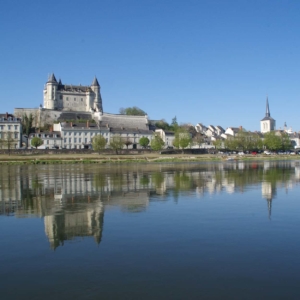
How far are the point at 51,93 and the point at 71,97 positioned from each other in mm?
7338

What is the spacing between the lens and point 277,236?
11.9m

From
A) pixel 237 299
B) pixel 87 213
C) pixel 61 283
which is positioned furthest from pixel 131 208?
pixel 237 299

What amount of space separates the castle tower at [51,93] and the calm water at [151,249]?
115918 millimetres

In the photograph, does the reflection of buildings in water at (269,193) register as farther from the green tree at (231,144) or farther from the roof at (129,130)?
the green tree at (231,144)

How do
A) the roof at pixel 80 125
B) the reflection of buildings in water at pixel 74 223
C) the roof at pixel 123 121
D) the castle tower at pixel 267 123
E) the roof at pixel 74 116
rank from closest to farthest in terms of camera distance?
the reflection of buildings in water at pixel 74 223 < the roof at pixel 80 125 < the roof at pixel 74 116 < the roof at pixel 123 121 < the castle tower at pixel 267 123

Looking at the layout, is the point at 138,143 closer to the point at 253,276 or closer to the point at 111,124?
the point at 111,124

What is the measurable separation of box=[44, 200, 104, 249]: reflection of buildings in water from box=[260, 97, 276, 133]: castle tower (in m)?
161

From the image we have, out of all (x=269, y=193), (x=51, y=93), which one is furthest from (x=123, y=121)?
(x=269, y=193)

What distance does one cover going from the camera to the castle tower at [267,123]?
554 ft

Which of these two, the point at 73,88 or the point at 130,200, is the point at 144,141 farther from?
the point at 130,200

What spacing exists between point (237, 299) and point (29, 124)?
339 ft

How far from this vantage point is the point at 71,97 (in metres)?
136

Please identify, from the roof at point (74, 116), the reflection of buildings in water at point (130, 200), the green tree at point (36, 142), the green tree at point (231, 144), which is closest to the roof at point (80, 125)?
the green tree at point (36, 142)

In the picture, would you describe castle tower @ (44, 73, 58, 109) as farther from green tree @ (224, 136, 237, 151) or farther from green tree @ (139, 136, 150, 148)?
green tree @ (224, 136, 237, 151)
